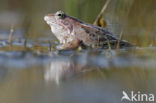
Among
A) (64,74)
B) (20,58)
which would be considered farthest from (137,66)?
(20,58)

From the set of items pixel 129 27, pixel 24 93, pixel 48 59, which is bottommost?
pixel 24 93

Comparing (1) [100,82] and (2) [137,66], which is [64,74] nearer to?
(1) [100,82]

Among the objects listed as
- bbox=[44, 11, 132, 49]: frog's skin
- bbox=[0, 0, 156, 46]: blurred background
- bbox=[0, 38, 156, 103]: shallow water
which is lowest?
bbox=[0, 38, 156, 103]: shallow water

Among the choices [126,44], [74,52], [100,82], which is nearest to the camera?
[100,82]

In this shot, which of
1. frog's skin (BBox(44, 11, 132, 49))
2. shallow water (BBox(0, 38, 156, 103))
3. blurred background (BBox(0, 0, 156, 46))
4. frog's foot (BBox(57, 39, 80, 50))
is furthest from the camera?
blurred background (BBox(0, 0, 156, 46))

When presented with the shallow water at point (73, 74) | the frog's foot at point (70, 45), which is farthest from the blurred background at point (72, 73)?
the frog's foot at point (70, 45)

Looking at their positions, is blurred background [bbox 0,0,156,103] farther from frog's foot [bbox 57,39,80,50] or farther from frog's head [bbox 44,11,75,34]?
frog's head [bbox 44,11,75,34]

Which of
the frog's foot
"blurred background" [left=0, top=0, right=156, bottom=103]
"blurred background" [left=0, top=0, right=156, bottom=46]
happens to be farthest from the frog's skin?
"blurred background" [left=0, top=0, right=156, bottom=46]
